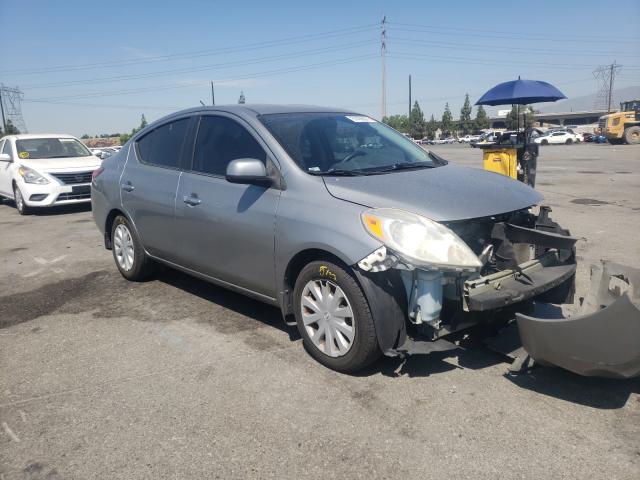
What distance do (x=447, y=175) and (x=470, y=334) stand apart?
115cm

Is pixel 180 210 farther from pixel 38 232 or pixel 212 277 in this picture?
pixel 38 232

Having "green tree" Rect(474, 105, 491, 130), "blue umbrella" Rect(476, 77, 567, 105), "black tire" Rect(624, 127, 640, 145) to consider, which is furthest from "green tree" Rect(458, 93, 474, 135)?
"blue umbrella" Rect(476, 77, 567, 105)

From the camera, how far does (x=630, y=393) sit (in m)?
3.12

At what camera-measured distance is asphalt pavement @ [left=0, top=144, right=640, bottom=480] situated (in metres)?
2.56

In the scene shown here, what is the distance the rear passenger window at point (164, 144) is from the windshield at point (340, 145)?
3.34 ft

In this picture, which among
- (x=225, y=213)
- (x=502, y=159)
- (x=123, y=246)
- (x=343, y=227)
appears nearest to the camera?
(x=343, y=227)

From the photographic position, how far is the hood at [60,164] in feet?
35.3

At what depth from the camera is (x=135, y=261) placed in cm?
536

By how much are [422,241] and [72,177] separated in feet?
31.7

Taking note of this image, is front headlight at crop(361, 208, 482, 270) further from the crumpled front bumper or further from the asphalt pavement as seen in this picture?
the asphalt pavement

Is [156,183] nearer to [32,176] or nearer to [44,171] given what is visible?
[44,171]

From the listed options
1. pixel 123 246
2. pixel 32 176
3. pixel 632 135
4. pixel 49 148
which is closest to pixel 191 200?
pixel 123 246

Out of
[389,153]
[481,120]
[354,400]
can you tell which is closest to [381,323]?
[354,400]

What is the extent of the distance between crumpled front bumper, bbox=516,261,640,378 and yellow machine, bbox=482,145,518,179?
767 cm
